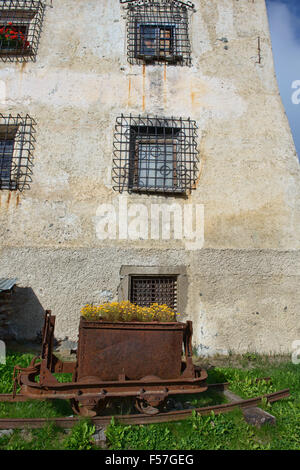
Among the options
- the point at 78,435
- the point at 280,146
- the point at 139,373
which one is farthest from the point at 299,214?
the point at 78,435

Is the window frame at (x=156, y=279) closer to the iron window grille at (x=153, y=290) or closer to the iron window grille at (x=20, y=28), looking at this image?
the iron window grille at (x=153, y=290)

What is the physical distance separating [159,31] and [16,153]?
15.1 feet

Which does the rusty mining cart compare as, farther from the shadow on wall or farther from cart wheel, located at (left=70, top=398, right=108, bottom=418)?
the shadow on wall

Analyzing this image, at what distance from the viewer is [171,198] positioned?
634cm

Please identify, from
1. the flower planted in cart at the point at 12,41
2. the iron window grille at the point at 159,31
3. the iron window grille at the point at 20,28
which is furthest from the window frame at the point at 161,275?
the flower planted in cart at the point at 12,41

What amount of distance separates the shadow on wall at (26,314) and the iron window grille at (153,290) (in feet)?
5.86

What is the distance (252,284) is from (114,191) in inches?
131

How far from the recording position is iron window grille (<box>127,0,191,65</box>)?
7.21 m

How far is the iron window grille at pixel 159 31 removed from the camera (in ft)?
23.6

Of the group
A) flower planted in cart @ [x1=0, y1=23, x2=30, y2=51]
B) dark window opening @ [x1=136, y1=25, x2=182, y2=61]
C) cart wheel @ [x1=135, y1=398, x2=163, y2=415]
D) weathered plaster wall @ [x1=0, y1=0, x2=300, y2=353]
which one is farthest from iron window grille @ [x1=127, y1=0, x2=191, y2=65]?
cart wheel @ [x1=135, y1=398, x2=163, y2=415]

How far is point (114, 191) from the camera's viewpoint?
6.31 metres

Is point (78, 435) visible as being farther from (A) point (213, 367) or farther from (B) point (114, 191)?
(B) point (114, 191)

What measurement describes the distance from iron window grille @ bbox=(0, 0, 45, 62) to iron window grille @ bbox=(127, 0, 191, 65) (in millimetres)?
2193
